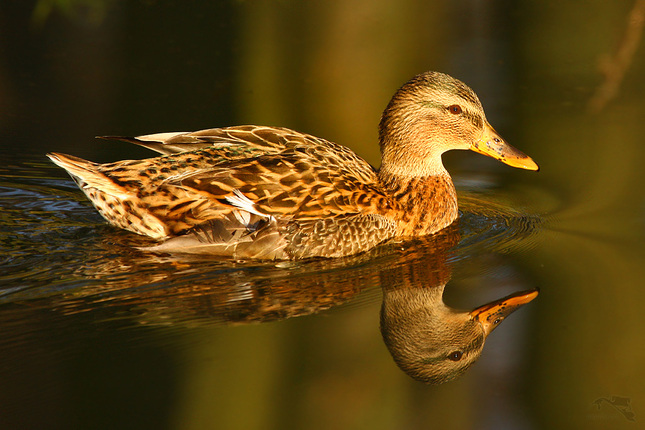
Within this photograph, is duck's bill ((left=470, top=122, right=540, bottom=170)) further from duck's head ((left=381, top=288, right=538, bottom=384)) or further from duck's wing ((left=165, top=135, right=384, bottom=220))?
duck's head ((left=381, top=288, right=538, bottom=384))

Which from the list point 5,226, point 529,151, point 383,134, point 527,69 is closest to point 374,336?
point 383,134

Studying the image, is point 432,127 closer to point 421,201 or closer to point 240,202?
point 421,201

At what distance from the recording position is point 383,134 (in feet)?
27.2

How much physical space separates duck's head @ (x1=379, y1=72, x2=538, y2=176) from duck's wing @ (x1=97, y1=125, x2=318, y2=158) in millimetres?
883

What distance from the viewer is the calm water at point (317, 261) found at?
5266mm

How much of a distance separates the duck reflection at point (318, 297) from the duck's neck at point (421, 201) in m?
0.62

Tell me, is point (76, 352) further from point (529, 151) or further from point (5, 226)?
point (529, 151)

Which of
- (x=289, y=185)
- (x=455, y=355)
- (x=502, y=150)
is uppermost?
(x=502, y=150)

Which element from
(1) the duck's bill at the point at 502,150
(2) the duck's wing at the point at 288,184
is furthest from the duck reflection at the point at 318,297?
(1) the duck's bill at the point at 502,150

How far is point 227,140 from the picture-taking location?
7730 millimetres

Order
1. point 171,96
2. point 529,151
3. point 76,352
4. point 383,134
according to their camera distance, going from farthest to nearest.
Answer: point 171,96 < point 529,151 < point 383,134 < point 76,352

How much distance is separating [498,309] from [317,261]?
1559mm

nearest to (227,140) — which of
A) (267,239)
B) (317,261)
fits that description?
(267,239)

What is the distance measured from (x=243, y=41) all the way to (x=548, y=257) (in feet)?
19.8
